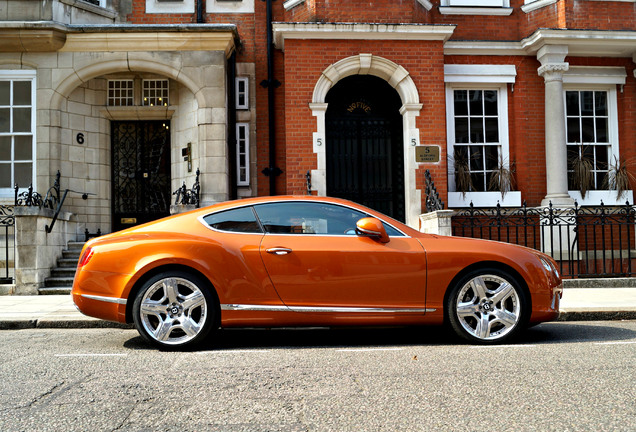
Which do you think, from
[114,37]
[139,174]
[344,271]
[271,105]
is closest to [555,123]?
[271,105]

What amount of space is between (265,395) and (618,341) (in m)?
3.85

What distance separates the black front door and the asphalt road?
7.55 metres

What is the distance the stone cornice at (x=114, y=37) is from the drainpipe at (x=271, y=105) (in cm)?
135

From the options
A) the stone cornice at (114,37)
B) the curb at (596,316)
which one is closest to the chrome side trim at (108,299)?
the curb at (596,316)

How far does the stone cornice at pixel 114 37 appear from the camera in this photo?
40.5 feet

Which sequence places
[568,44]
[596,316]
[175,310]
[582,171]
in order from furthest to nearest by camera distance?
[582,171] < [568,44] < [596,316] < [175,310]

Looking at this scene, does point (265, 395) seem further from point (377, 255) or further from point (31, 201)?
point (31, 201)

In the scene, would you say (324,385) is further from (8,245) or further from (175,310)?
(8,245)

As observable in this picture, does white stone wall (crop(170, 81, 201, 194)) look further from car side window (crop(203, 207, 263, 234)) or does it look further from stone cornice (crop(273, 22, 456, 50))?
car side window (crop(203, 207, 263, 234))

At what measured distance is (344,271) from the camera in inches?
233

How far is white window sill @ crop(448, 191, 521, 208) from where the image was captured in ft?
45.5

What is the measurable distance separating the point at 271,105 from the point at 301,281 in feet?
28.2

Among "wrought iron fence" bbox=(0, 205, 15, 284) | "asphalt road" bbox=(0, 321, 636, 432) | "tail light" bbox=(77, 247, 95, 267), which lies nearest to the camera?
"asphalt road" bbox=(0, 321, 636, 432)

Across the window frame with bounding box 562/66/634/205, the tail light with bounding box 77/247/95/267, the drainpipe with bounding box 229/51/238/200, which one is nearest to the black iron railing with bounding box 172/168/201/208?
the drainpipe with bounding box 229/51/238/200
